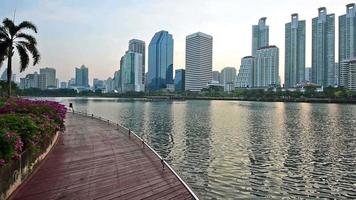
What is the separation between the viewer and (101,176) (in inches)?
616

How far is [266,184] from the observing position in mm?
20406

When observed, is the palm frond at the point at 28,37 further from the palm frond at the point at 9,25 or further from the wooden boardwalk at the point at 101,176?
the wooden boardwalk at the point at 101,176

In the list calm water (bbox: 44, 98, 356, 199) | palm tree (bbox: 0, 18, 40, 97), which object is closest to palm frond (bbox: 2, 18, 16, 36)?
palm tree (bbox: 0, 18, 40, 97)

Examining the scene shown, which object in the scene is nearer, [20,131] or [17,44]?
[20,131]

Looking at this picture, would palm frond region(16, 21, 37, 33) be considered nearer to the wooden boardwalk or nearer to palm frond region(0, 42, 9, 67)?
palm frond region(0, 42, 9, 67)

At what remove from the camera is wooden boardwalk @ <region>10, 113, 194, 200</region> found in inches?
513

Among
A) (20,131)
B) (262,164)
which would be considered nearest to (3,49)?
(20,131)

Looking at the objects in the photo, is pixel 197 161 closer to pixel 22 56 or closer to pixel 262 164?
pixel 262 164

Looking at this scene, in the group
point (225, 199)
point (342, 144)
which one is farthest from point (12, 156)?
point (342, 144)

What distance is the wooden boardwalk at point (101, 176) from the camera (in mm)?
13031

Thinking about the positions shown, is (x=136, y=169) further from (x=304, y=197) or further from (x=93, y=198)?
(x=304, y=197)

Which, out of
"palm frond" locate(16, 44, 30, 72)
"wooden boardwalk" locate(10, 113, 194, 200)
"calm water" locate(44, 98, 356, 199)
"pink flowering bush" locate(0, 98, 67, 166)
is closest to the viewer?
"pink flowering bush" locate(0, 98, 67, 166)

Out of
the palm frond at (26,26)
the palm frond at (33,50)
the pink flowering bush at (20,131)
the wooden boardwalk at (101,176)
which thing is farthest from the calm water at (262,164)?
the palm frond at (26,26)

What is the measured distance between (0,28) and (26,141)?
22.5m
